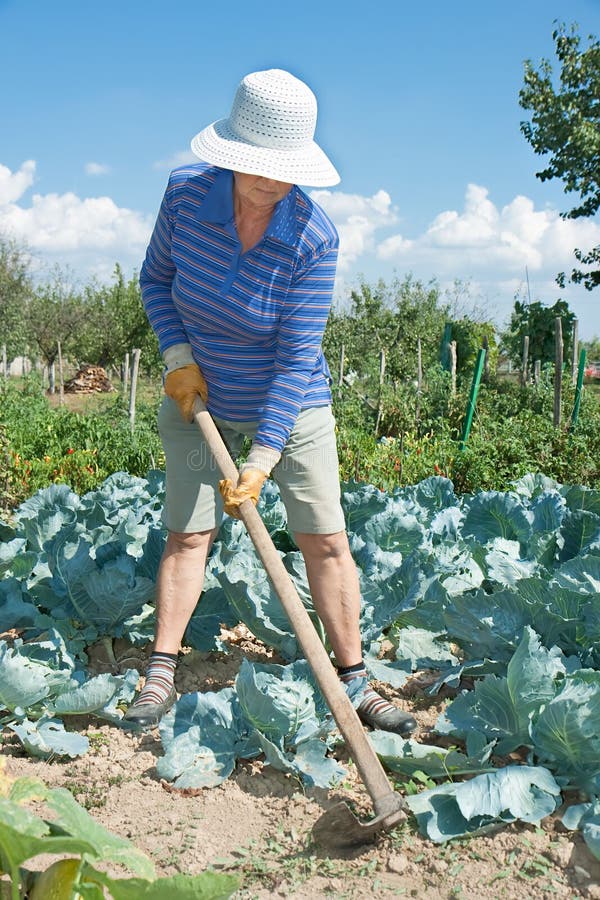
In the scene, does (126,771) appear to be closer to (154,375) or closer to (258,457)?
(258,457)

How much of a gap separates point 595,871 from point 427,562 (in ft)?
4.48

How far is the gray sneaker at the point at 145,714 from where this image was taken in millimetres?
2625

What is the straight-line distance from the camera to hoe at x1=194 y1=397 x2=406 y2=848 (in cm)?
206

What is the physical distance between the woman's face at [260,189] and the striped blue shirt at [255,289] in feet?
0.18

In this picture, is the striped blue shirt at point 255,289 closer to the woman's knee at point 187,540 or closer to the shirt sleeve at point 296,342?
the shirt sleeve at point 296,342

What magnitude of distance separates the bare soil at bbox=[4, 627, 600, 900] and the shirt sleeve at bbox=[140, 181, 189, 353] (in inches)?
51.7

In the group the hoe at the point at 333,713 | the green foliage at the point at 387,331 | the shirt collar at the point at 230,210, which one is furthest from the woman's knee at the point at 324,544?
the green foliage at the point at 387,331

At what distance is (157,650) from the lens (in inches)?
112

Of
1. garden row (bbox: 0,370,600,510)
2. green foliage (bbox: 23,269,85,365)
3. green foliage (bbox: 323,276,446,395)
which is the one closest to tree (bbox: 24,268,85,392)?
green foliage (bbox: 23,269,85,365)

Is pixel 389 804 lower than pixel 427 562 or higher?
lower

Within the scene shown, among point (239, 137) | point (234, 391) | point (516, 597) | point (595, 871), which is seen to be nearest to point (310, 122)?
point (239, 137)

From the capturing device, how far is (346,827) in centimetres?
206

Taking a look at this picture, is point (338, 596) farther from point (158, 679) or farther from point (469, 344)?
point (469, 344)

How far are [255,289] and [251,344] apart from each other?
20cm
